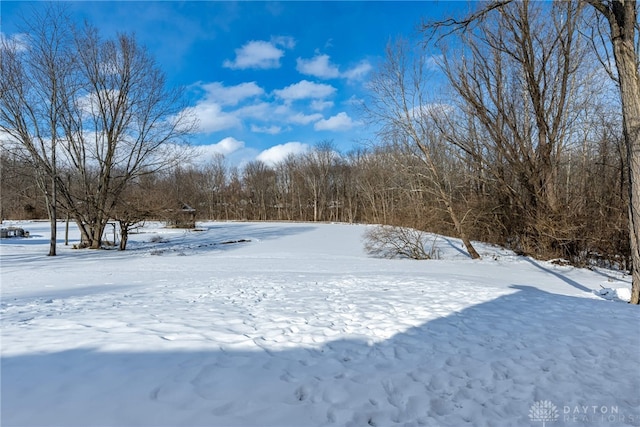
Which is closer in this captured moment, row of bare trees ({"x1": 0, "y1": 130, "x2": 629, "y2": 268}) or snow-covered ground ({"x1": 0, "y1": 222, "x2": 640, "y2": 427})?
snow-covered ground ({"x1": 0, "y1": 222, "x2": 640, "y2": 427})

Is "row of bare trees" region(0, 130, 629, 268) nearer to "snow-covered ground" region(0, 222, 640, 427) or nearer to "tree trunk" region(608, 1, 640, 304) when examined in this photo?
"tree trunk" region(608, 1, 640, 304)

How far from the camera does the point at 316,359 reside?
322 centimetres

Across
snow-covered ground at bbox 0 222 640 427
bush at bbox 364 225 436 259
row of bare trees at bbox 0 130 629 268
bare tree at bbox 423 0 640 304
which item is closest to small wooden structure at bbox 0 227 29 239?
row of bare trees at bbox 0 130 629 268

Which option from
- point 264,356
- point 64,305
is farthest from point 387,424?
point 64,305

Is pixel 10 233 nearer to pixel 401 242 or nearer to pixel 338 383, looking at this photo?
pixel 401 242

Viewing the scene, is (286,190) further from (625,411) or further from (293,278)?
(625,411)

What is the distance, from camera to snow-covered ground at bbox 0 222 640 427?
2385mm

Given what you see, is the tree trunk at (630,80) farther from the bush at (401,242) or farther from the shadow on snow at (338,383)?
the bush at (401,242)

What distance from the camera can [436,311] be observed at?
5016 mm

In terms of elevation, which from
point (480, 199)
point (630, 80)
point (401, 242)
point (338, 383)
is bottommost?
point (338, 383)

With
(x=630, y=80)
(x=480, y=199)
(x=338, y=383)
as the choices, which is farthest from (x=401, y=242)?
(x=338, y=383)

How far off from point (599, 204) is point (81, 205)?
23.5m

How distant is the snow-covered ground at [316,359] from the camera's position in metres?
2.38

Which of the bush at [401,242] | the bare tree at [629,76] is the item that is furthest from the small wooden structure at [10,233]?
the bare tree at [629,76]
